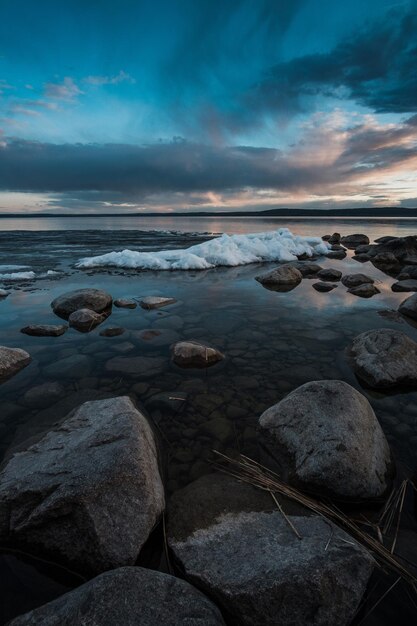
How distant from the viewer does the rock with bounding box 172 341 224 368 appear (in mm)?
5410

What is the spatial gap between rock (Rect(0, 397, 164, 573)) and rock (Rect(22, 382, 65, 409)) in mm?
1601

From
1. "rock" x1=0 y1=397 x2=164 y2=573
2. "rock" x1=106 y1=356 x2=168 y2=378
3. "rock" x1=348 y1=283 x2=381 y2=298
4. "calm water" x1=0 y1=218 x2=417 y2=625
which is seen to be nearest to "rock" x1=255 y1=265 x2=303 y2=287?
"calm water" x1=0 y1=218 x2=417 y2=625

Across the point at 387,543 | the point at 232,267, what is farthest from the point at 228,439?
the point at 232,267

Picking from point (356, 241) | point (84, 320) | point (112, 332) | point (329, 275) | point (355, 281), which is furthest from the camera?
point (356, 241)

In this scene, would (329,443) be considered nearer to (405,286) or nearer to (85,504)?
(85,504)

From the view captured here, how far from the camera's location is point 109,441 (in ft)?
9.48

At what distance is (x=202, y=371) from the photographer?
5.20m

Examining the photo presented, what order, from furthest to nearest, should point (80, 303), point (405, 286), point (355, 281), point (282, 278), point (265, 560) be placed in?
point (282, 278) < point (355, 281) < point (405, 286) < point (80, 303) < point (265, 560)

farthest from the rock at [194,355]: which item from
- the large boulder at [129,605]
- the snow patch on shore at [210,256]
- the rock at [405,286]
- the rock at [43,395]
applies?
the snow patch on shore at [210,256]

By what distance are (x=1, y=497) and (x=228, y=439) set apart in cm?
222

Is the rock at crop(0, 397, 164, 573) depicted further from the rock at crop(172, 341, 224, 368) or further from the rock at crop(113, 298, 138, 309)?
the rock at crop(113, 298, 138, 309)

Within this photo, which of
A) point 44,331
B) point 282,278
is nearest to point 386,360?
point 44,331

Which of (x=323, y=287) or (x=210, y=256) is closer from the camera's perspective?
(x=323, y=287)

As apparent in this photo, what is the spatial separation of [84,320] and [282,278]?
7.52 m
